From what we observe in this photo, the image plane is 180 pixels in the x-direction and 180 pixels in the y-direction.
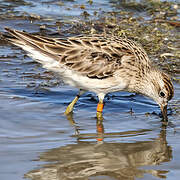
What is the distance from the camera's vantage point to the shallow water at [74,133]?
265 inches

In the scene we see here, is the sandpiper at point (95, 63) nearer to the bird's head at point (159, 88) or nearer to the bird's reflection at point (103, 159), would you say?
the bird's head at point (159, 88)

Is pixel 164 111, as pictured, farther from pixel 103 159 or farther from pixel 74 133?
pixel 103 159

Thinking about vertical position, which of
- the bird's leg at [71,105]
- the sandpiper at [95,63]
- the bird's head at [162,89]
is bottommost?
the bird's leg at [71,105]

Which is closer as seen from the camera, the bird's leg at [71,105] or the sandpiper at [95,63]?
the sandpiper at [95,63]

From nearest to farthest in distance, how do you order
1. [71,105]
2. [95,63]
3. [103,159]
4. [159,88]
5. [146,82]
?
[103,159] < [95,63] < [159,88] < [146,82] < [71,105]

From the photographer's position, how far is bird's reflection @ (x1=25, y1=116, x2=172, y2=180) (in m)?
6.56

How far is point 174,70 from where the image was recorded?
1228cm

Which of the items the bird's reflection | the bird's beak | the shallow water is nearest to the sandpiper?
the bird's beak

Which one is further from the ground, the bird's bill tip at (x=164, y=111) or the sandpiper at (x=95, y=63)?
the sandpiper at (x=95, y=63)

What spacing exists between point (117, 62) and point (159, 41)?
522 cm

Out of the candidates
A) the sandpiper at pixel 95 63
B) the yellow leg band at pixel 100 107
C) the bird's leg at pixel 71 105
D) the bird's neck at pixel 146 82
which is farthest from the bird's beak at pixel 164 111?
the bird's leg at pixel 71 105

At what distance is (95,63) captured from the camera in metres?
9.42

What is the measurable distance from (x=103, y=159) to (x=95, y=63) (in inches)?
110

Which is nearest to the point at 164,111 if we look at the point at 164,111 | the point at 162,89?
the point at 164,111
